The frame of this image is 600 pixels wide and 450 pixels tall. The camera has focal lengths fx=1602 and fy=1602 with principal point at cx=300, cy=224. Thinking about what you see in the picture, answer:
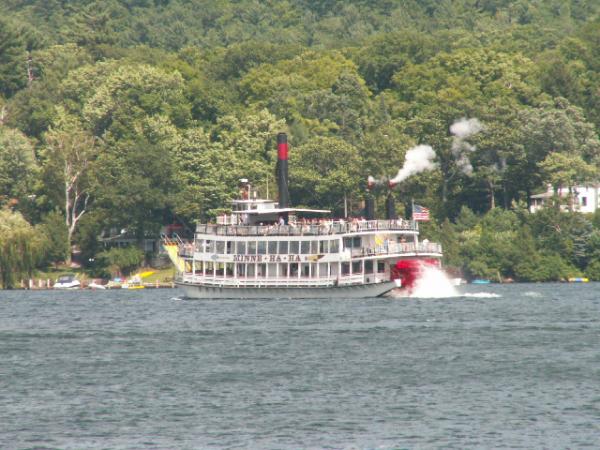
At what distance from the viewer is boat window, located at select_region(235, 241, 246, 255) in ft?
405

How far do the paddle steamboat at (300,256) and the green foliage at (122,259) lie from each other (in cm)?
3537

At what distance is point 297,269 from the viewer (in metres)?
122

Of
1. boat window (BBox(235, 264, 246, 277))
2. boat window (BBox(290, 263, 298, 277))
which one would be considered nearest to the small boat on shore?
boat window (BBox(235, 264, 246, 277))

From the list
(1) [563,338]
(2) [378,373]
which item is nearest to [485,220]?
(1) [563,338]

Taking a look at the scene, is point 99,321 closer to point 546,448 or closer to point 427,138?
point 546,448

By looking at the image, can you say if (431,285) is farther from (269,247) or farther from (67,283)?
(67,283)

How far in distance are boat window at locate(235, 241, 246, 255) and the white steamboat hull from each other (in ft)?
9.12

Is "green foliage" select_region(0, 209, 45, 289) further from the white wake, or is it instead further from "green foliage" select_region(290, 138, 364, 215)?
the white wake

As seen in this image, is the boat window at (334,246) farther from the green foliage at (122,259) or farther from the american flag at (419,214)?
the green foliage at (122,259)

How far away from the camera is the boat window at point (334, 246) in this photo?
393ft

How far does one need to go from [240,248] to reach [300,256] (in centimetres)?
538

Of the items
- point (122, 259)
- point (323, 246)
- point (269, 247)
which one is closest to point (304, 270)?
point (323, 246)

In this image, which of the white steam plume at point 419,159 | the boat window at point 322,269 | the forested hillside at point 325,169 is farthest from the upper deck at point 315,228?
the white steam plume at point 419,159

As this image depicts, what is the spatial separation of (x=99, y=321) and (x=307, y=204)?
2658 inches
